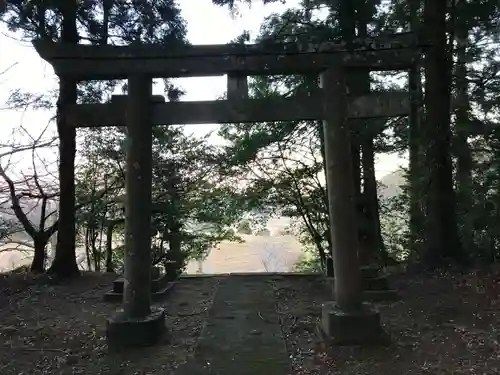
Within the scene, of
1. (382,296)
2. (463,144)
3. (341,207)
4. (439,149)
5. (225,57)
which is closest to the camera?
(341,207)

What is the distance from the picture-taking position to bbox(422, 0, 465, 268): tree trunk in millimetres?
7691

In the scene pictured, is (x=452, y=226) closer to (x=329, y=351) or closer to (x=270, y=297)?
(x=270, y=297)

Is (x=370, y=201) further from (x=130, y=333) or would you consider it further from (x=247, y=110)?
(x=130, y=333)

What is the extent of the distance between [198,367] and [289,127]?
6.63m

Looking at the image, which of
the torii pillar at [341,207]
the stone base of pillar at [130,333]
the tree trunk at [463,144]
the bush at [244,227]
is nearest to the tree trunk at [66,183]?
the stone base of pillar at [130,333]

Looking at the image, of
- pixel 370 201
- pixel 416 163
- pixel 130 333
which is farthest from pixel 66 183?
pixel 416 163

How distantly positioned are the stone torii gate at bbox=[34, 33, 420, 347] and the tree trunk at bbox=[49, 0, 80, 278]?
3.29 meters

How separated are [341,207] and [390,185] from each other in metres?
7.80

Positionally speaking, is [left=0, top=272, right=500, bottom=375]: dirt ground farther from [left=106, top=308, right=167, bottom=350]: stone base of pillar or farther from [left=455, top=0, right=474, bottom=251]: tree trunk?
[left=455, top=0, right=474, bottom=251]: tree trunk

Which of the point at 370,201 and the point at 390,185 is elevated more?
the point at 390,185

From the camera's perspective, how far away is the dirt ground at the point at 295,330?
4184 mm

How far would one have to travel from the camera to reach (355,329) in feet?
15.3

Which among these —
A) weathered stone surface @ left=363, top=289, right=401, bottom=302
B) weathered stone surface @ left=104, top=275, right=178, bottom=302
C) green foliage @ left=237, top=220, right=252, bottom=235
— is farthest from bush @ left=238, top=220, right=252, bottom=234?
weathered stone surface @ left=363, top=289, right=401, bottom=302

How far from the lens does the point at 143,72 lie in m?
4.92
